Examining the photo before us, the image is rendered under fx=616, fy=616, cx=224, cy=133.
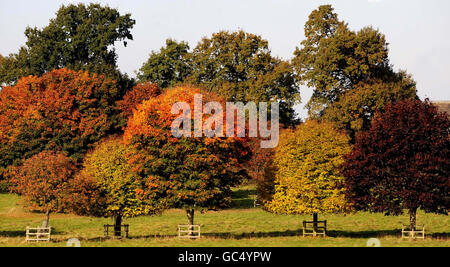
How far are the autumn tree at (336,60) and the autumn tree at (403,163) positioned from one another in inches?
1089

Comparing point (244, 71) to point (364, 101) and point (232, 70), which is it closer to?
point (232, 70)

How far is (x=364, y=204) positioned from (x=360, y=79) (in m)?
36.4

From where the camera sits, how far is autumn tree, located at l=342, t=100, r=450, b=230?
4575cm

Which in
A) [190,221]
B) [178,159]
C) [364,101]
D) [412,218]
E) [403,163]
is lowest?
[190,221]

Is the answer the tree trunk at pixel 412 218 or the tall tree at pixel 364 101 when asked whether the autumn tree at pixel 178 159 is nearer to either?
the tree trunk at pixel 412 218

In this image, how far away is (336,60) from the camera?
78.2 metres

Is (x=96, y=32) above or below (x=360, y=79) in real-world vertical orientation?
above

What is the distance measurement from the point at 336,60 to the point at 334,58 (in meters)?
0.64


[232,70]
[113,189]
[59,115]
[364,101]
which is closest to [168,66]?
[232,70]


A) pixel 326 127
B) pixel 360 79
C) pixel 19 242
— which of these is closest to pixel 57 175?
pixel 19 242

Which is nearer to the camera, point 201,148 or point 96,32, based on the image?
point 201,148

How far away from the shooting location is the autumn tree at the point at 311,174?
166ft
